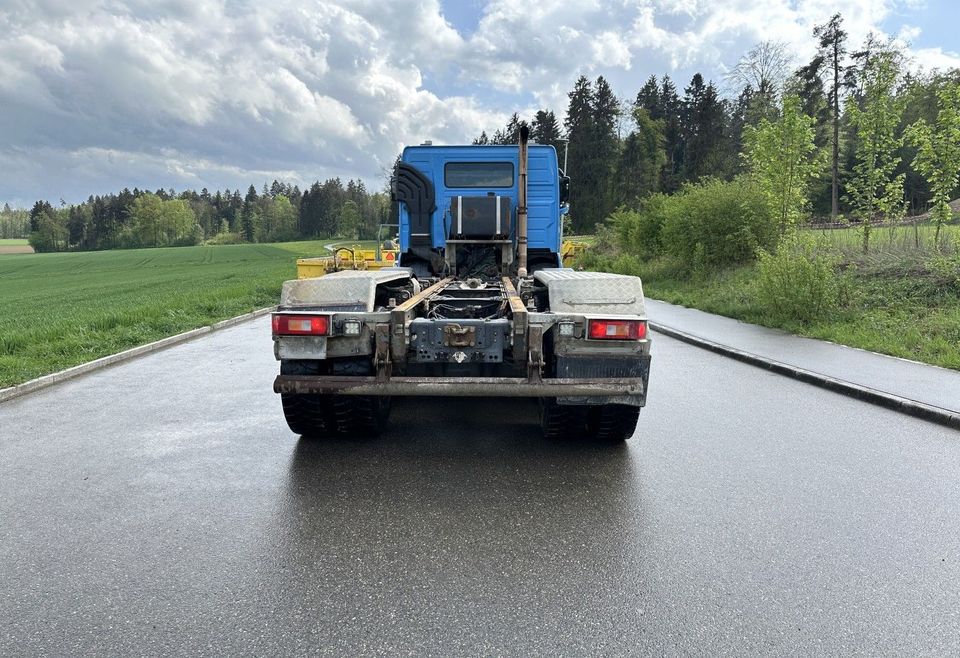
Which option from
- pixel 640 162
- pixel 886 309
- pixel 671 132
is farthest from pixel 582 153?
pixel 886 309

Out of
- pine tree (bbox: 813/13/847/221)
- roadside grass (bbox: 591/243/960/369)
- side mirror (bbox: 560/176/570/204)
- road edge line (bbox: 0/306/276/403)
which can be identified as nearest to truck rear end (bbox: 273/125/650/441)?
side mirror (bbox: 560/176/570/204)

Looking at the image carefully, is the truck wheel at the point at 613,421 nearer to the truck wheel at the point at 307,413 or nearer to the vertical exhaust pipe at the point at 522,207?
the truck wheel at the point at 307,413

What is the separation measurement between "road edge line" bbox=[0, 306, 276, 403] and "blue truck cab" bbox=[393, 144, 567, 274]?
418 centimetres

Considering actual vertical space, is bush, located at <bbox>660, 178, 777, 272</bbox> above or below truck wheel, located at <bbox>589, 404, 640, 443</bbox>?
above

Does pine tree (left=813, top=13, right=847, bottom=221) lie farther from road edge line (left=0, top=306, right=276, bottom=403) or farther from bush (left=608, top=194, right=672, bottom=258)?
road edge line (left=0, top=306, right=276, bottom=403)

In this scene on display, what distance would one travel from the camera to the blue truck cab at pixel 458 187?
8109mm

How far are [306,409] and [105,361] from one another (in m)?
5.23

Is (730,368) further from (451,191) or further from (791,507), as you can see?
(791,507)

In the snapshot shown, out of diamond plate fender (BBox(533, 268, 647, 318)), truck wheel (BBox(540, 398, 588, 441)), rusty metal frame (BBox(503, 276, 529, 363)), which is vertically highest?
diamond plate fender (BBox(533, 268, 647, 318))

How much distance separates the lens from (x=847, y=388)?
6637 millimetres

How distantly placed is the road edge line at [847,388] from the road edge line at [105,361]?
854cm

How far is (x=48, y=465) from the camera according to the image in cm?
444

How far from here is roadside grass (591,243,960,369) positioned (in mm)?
8562

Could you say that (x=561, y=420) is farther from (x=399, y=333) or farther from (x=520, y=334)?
(x=399, y=333)
